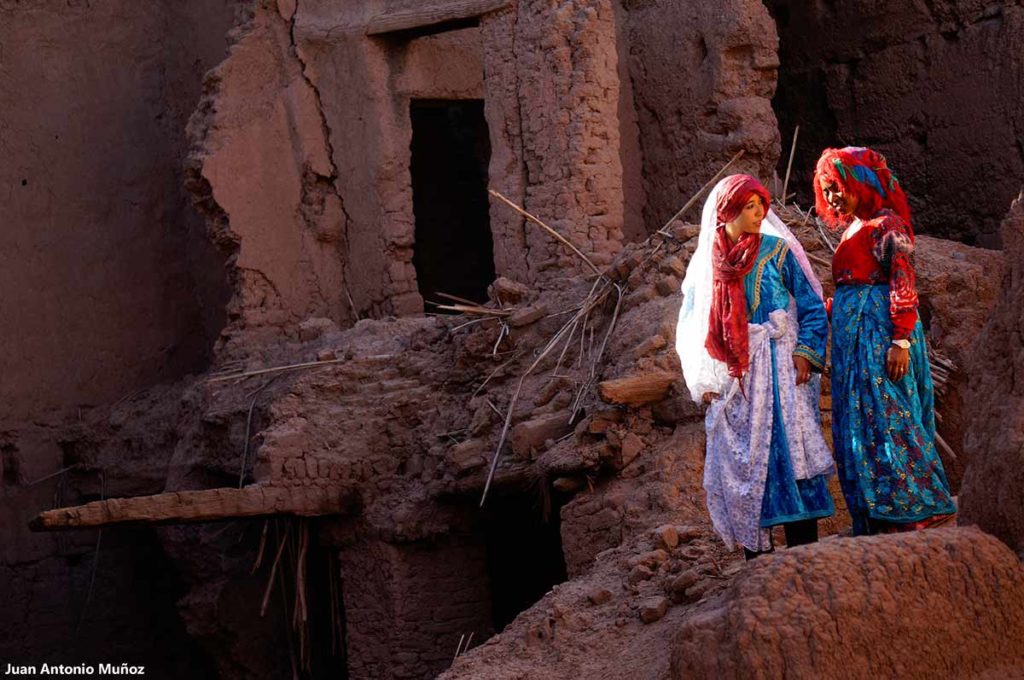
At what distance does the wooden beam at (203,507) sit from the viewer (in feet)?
32.3

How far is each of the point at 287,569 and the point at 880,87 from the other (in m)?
6.03

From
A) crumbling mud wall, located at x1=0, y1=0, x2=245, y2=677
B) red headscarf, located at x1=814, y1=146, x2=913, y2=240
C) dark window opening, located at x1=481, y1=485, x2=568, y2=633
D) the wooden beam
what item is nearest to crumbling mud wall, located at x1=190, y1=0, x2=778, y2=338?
crumbling mud wall, located at x1=0, y1=0, x2=245, y2=677

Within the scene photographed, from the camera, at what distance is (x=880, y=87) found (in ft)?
46.5

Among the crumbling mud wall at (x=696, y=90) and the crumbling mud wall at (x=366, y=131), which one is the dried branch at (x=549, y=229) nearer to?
the crumbling mud wall at (x=366, y=131)

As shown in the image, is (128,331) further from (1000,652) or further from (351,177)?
(1000,652)

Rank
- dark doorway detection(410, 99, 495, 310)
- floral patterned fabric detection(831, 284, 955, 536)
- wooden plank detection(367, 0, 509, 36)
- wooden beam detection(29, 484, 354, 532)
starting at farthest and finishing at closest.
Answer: dark doorway detection(410, 99, 495, 310) < wooden plank detection(367, 0, 509, 36) < wooden beam detection(29, 484, 354, 532) < floral patterned fabric detection(831, 284, 955, 536)

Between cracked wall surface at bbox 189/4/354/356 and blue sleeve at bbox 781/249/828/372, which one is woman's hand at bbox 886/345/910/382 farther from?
cracked wall surface at bbox 189/4/354/356

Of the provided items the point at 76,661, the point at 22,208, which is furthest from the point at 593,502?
the point at 22,208

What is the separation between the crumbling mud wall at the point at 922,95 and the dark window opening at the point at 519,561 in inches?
173

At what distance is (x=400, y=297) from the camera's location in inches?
510

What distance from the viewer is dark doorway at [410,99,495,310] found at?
15.9 m

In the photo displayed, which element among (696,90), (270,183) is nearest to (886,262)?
(696,90)

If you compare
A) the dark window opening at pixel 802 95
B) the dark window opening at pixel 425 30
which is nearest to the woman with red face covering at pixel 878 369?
the dark window opening at pixel 425 30

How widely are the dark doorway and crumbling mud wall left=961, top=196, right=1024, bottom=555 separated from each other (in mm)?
10124
